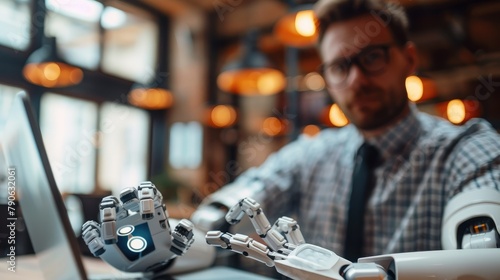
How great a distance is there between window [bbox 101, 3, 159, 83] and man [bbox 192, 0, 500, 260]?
308 millimetres

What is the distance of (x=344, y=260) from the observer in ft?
0.99

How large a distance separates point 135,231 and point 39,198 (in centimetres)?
8

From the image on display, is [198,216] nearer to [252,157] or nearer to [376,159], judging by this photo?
[376,159]

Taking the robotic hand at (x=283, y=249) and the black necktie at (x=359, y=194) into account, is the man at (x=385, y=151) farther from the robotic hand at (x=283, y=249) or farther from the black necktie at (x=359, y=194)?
the robotic hand at (x=283, y=249)

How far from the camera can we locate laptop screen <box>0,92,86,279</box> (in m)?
0.28

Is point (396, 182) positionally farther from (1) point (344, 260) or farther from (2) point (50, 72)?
(2) point (50, 72)

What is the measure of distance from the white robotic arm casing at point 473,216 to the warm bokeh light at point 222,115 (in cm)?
420

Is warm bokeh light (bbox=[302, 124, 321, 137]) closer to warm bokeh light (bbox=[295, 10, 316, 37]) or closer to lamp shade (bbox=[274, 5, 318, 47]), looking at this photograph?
lamp shade (bbox=[274, 5, 318, 47])

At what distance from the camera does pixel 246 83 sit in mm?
2900

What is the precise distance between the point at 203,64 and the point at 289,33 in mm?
2976

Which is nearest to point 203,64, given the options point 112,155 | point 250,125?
point 250,125

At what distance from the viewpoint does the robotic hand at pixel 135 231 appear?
1.04 feet

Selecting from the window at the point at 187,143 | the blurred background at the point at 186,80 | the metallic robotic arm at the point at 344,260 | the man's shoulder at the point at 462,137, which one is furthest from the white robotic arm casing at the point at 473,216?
the window at the point at 187,143

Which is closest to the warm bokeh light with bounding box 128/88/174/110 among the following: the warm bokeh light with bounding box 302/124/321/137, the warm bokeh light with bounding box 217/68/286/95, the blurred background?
the blurred background
